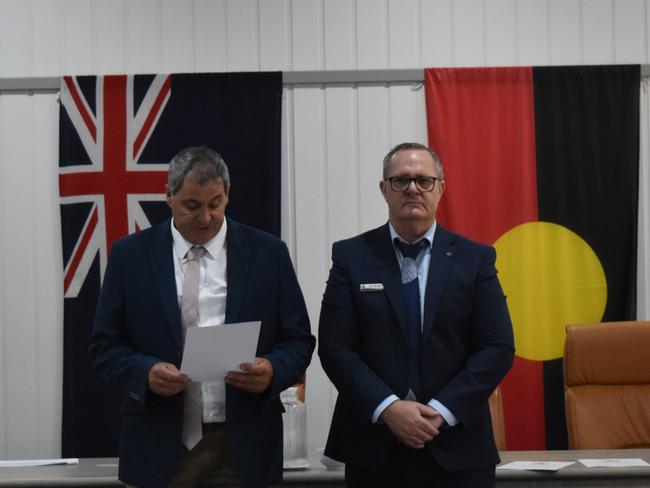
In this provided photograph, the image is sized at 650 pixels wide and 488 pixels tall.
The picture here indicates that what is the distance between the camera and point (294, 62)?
456 centimetres

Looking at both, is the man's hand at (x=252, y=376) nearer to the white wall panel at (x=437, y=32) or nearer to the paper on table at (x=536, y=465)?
the paper on table at (x=536, y=465)

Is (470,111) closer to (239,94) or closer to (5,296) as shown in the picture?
(239,94)

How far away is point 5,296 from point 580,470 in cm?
317

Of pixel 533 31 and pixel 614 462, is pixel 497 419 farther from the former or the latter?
pixel 533 31

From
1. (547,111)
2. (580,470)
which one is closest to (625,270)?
(547,111)

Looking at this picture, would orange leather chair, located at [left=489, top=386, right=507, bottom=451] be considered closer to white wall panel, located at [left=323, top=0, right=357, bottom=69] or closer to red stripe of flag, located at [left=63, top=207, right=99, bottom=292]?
white wall panel, located at [left=323, top=0, right=357, bottom=69]

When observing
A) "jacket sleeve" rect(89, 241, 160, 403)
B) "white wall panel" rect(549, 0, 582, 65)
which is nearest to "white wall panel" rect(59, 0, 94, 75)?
"white wall panel" rect(549, 0, 582, 65)

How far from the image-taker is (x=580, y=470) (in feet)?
9.00

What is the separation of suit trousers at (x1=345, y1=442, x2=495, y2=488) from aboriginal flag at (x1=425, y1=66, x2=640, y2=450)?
236 centimetres

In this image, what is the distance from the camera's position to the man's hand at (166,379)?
1996mm

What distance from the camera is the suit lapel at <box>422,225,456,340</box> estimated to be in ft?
7.19

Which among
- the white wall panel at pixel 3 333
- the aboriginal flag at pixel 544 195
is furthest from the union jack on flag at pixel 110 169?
the aboriginal flag at pixel 544 195

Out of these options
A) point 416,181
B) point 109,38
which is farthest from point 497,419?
point 109,38

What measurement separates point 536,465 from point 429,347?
922 mm
